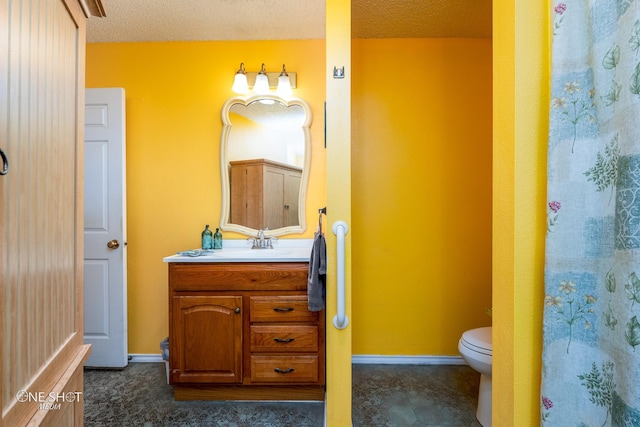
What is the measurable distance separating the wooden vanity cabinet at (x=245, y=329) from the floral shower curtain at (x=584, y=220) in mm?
1260

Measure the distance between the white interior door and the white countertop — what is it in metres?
0.58

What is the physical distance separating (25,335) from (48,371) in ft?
0.53

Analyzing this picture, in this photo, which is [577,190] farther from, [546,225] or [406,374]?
[406,374]

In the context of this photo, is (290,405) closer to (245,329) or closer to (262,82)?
(245,329)

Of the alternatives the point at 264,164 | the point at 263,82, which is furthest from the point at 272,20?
the point at 264,164

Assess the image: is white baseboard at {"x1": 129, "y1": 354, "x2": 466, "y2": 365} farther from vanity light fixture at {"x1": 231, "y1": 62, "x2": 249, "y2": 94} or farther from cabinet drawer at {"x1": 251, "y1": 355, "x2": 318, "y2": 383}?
vanity light fixture at {"x1": 231, "y1": 62, "x2": 249, "y2": 94}

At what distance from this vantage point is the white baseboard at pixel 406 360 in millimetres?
2361

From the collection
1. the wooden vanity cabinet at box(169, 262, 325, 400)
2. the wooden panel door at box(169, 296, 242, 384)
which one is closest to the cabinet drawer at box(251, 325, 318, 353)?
the wooden vanity cabinet at box(169, 262, 325, 400)

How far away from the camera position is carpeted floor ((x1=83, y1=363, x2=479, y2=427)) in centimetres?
173

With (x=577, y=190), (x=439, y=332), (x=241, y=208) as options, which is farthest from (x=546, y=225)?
(x=241, y=208)

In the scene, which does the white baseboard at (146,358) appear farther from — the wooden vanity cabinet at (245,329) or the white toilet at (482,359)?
the white toilet at (482,359)

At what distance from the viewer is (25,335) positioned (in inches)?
26.6

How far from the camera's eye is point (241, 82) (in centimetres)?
232

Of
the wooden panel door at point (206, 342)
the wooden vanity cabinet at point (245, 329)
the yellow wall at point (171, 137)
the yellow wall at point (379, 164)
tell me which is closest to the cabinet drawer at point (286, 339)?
the wooden vanity cabinet at point (245, 329)
